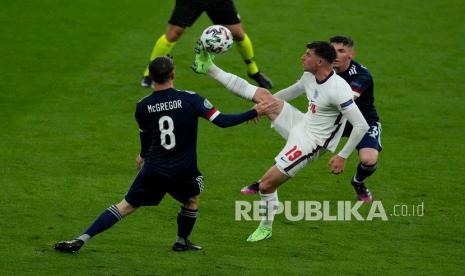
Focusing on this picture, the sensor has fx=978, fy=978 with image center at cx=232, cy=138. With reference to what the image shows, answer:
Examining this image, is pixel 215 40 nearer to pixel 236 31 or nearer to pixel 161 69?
pixel 161 69

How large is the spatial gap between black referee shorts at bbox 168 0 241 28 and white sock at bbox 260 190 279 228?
566 centimetres

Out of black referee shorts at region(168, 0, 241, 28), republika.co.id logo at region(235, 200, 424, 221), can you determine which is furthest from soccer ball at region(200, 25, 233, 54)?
black referee shorts at region(168, 0, 241, 28)

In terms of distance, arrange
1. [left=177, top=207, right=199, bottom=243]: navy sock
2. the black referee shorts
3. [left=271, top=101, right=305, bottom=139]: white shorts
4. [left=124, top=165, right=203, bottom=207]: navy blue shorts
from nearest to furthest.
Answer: [left=124, top=165, right=203, bottom=207]: navy blue shorts
[left=177, top=207, right=199, bottom=243]: navy sock
[left=271, top=101, right=305, bottom=139]: white shorts
the black referee shorts

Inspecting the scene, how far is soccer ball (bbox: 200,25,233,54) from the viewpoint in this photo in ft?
34.4

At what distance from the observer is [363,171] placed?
1166 cm

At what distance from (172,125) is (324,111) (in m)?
1.95

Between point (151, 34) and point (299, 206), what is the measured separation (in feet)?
26.5

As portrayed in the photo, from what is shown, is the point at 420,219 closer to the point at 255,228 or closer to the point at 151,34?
the point at 255,228

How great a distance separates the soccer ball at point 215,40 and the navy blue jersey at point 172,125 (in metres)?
Result: 1.32

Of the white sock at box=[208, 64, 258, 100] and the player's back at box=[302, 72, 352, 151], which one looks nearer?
the player's back at box=[302, 72, 352, 151]

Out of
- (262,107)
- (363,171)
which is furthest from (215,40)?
(363,171)

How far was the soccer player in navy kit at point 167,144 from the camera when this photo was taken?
922 cm

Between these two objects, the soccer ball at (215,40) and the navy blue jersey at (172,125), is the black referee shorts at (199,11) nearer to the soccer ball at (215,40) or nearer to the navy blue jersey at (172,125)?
the soccer ball at (215,40)

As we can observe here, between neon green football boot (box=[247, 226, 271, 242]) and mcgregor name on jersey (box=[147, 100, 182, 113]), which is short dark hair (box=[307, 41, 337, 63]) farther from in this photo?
neon green football boot (box=[247, 226, 271, 242])
